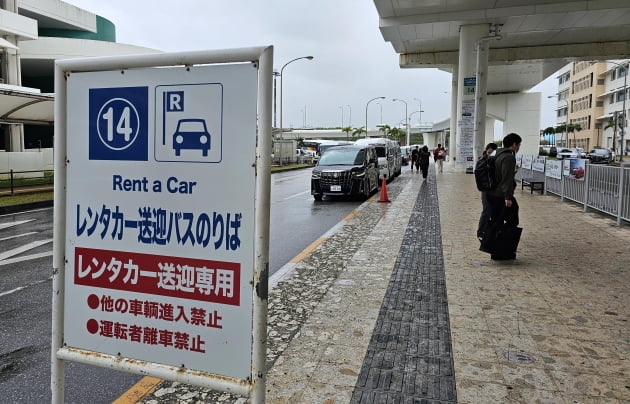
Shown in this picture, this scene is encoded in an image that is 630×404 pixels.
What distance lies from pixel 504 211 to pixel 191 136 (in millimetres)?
5622

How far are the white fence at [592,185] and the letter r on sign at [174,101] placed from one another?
984cm

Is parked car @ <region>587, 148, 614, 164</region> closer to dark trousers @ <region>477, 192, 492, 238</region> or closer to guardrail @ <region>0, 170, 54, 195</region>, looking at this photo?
dark trousers @ <region>477, 192, 492, 238</region>

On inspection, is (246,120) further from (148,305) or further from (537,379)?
(537,379)

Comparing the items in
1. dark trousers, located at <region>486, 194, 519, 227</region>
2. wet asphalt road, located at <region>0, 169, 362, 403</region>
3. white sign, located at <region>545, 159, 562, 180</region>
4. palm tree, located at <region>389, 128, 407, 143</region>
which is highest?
palm tree, located at <region>389, 128, 407, 143</region>

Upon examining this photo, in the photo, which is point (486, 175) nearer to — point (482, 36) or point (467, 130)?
point (467, 130)

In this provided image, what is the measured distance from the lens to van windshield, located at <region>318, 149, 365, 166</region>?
16.6m

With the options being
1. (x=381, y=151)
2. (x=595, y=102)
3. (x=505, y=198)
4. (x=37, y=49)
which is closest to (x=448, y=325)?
(x=505, y=198)

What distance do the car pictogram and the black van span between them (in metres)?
13.4

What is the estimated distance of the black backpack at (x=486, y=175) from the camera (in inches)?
266

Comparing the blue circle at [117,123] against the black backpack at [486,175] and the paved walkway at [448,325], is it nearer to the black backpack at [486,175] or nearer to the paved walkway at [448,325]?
the paved walkway at [448,325]

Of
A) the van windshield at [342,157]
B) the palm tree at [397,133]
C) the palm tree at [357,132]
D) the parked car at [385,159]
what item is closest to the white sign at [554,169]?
the van windshield at [342,157]

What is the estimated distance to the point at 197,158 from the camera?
2.03m

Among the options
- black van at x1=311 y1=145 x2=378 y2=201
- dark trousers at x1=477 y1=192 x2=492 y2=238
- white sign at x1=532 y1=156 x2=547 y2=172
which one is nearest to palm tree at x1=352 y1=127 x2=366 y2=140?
white sign at x1=532 y1=156 x2=547 y2=172

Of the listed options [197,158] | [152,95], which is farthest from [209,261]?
[152,95]
